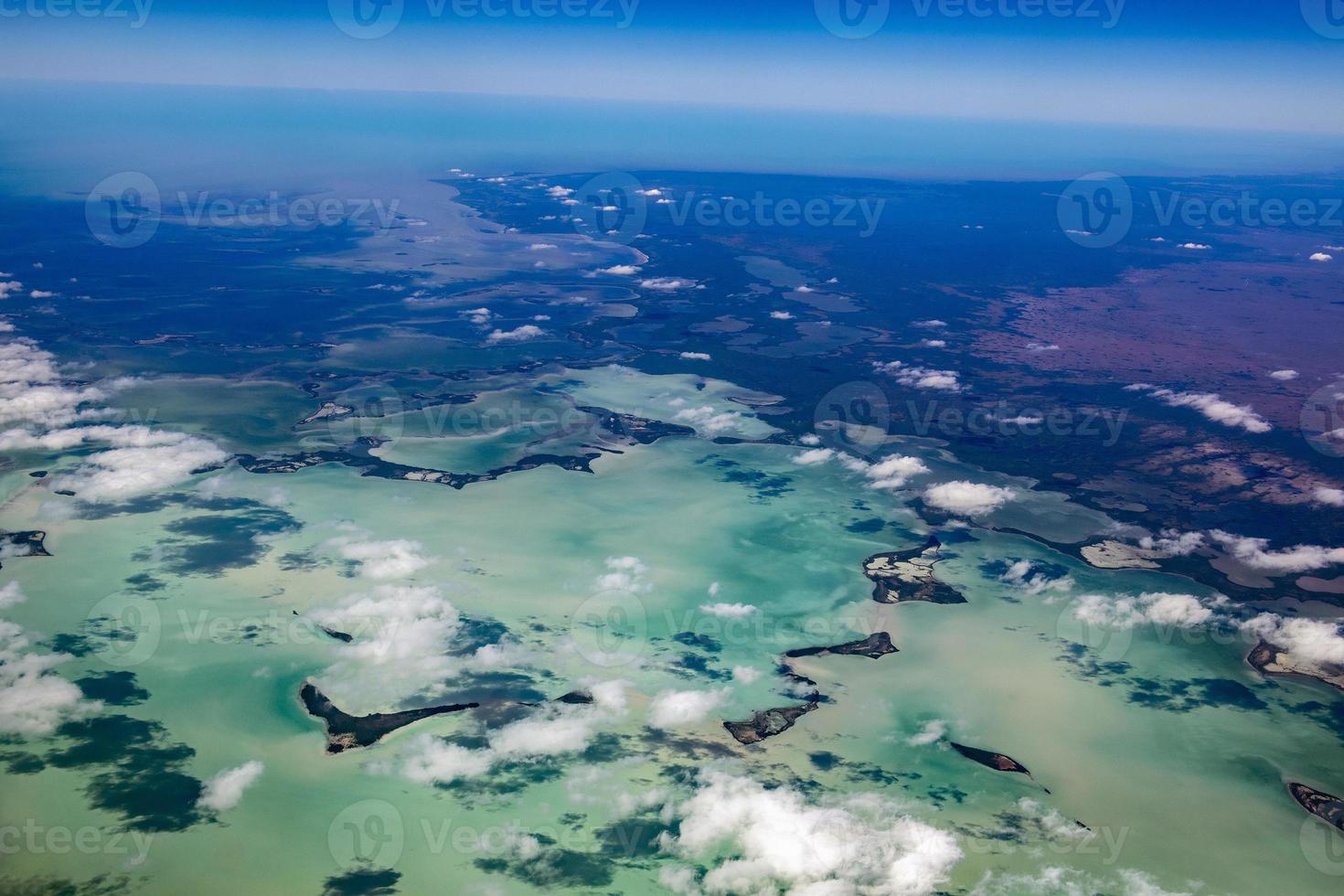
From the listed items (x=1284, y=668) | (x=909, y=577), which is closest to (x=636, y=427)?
(x=909, y=577)

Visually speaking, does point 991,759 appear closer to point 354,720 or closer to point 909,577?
point 909,577

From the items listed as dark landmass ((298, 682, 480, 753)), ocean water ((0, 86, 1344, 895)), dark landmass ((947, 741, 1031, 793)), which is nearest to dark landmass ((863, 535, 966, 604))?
ocean water ((0, 86, 1344, 895))

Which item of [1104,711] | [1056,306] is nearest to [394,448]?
[1104,711]

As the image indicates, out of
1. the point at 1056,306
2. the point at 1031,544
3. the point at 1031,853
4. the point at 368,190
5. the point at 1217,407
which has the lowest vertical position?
the point at 1031,853

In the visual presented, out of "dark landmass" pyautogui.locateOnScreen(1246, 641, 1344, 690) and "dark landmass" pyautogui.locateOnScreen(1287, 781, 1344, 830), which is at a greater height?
"dark landmass" pyautogui.locateOnScreen(1246, 641, 1344, 690)

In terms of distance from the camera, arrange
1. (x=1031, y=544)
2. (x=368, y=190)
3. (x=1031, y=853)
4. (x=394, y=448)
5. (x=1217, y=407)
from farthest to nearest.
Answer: (x=368, y=190) → (x=1217, y=407) → (x=394, y=448) → (x=1031, y=544) → (x=1031, y=853)

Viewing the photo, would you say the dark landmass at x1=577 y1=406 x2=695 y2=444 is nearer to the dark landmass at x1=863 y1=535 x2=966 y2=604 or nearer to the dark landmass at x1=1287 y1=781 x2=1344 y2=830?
the dark landmass at x1=863 y1=535 x2=966 y2=604

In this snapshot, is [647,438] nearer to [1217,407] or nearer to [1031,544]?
[1031,544]
